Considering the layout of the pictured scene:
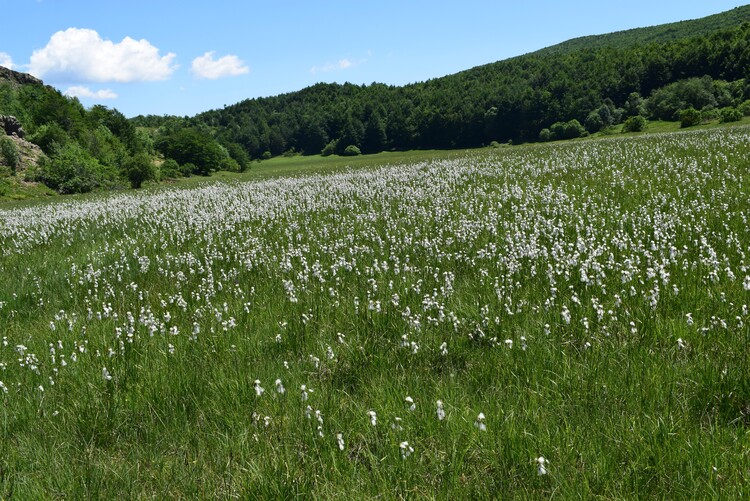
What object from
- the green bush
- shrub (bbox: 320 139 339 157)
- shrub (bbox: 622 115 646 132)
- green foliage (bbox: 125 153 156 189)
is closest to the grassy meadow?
green foliage (bbox: 125 153 156 189)

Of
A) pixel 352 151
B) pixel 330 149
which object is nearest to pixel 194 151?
pixel 352 151

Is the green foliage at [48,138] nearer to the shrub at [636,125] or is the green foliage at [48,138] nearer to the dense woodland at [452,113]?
the dense woodland at [452,113]

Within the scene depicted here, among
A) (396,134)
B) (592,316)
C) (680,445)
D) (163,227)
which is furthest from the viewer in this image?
(396,134)

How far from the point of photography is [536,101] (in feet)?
366

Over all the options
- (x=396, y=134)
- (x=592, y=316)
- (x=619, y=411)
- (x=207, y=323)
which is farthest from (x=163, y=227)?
(x=396, y=134)

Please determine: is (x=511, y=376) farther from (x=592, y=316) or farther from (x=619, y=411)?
(x=592, y=316)

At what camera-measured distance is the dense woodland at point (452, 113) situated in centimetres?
6359

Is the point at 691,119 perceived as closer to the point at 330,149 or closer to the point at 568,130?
the point at 568,130

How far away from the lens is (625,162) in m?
16.9

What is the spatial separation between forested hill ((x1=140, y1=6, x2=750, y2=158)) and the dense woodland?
32 cm

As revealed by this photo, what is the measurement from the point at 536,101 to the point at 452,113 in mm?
22264

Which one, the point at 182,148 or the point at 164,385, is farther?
the point at 182,148

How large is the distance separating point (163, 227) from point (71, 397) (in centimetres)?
965

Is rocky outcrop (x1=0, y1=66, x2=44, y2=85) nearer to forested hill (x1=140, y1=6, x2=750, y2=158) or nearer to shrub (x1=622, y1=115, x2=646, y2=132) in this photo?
forested hill (x1=140, y1=6, x2=750, y2=158)
